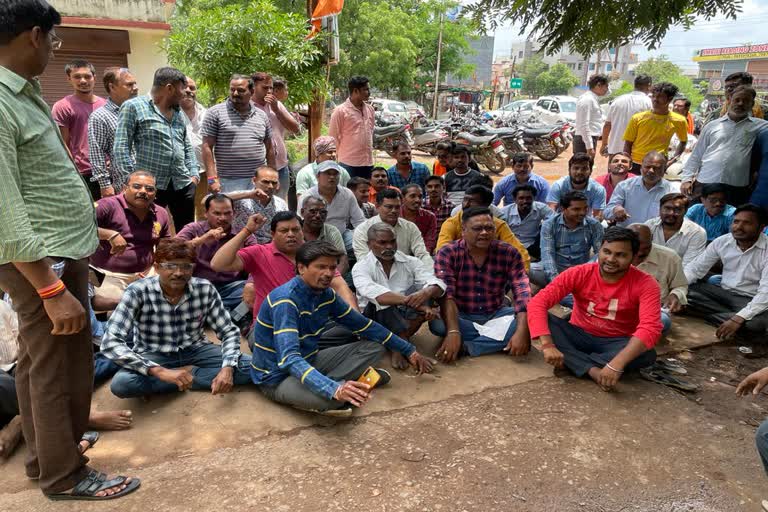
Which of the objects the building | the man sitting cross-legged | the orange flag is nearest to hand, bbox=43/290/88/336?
the man sitting cross-legged

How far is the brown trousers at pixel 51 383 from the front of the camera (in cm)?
193

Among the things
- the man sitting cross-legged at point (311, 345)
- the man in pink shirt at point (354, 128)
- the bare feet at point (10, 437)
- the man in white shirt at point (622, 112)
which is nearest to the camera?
the bare feet at point (10, 437)

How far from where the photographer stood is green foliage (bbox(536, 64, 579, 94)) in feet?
199

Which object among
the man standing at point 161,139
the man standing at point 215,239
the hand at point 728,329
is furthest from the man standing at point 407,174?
the hand at point 728,329

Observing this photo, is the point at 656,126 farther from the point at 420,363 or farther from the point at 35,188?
the point at 35,188

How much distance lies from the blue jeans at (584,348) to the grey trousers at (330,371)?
1.17m

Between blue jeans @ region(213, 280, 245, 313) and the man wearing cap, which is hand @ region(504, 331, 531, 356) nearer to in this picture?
blue jeans @ region(213, 280, 245, 313)

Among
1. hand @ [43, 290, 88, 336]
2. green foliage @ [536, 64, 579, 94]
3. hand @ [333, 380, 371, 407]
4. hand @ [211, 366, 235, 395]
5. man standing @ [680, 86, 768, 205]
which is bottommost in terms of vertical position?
hand @ [211, 366, 235, 395]

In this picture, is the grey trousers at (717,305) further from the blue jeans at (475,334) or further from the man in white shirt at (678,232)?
the blue jeans at (475,334)

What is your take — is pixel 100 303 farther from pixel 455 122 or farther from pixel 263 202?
pixel 455 122

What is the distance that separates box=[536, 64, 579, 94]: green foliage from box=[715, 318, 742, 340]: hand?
6251cm

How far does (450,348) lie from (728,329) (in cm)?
211

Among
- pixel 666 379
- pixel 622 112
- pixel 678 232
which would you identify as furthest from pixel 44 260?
pixel 622 112

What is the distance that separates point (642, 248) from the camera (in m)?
4.15
